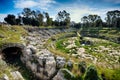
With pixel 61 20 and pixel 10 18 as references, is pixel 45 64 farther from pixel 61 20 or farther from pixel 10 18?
pixel 61 20

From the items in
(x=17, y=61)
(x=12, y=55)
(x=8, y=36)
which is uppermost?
(x=8, y=36)

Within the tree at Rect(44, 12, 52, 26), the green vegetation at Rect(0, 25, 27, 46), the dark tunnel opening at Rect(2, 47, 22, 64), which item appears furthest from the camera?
the tree at Rect(44, 12, 52, 26)

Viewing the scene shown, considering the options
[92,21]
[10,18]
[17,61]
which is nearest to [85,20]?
[92,21]

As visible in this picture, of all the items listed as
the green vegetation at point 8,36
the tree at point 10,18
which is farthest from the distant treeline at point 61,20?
the green vegetation at point 8,36

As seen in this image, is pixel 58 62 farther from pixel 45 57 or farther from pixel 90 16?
pixel 90 16

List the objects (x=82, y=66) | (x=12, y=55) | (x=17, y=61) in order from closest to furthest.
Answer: (x=82, y=66) < (x=17, y=61) < (x=12, y=55)

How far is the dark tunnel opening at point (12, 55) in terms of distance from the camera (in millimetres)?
38894

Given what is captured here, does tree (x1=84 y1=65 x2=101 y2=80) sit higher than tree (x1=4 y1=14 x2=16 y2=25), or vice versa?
tree (x1=4 y1=14 x2=16 y2=25)

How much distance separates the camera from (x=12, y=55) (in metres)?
42.3

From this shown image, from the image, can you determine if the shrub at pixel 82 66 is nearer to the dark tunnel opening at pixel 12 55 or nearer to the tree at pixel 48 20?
the dark tunnel opening at pixel 12 55

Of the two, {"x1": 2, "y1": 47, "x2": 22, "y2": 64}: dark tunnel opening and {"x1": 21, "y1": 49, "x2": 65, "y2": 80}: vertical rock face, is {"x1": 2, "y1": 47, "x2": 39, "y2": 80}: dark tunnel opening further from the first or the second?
{"x1": 21, "y1": 49, "x2": 65, "y2": 80}: vertical rock face

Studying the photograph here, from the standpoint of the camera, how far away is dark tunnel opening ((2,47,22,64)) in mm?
38894

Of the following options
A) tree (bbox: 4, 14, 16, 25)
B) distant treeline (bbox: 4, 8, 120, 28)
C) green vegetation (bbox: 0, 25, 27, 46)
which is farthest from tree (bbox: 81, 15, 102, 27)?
green vegetation (bbox: 0, 25, 27, 46)

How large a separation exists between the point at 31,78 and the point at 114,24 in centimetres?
13946
